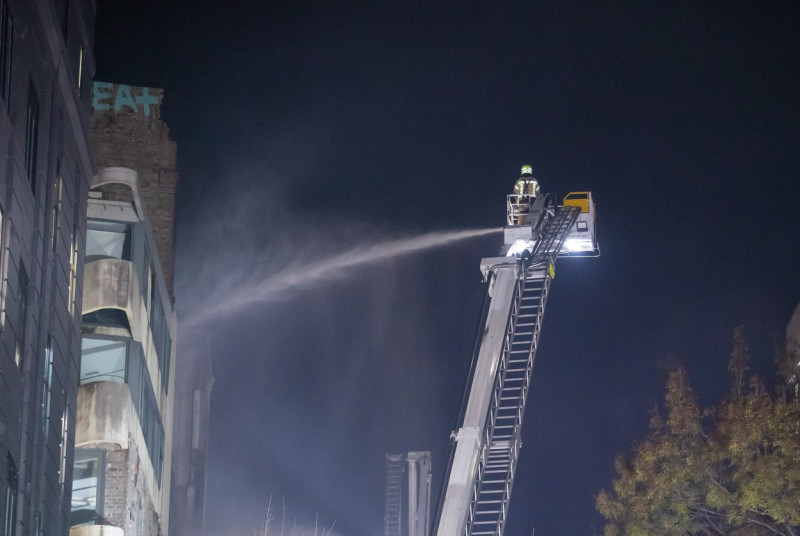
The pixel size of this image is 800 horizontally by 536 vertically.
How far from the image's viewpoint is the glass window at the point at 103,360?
27.3 m

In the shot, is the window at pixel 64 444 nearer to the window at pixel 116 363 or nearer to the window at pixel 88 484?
the window at pixel 88 484

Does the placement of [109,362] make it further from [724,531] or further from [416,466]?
[724,531]

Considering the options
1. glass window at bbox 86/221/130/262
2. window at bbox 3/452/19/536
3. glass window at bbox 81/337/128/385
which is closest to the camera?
window at bbox 3/452/19/536

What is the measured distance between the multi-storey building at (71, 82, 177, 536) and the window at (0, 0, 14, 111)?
9.23m

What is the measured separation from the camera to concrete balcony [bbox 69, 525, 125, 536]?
2466 cm

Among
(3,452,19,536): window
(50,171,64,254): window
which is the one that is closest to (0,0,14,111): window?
(50,171,64,254): window

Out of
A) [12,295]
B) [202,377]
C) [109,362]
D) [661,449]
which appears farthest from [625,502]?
[202,377]

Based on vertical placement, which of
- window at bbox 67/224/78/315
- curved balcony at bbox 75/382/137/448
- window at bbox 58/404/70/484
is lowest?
window at bbox 58/404/70/484

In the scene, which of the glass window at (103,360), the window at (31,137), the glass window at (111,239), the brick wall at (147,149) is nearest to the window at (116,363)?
the glass window at (103,360)

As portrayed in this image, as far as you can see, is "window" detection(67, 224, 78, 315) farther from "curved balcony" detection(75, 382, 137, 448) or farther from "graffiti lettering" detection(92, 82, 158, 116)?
"graffiti lettering" detection(92, 82, 158, 116)

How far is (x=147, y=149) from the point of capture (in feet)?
119

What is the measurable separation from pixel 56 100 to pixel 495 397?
8365mm

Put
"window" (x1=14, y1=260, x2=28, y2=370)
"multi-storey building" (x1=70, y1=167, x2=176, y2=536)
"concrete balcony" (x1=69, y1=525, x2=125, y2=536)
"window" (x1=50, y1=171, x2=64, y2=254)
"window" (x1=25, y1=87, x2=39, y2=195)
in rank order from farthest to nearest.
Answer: "multi-storey building" (x1=70, y1=167, x2=176, y2=536) < "concrete balcony" (x1=69, y1=525, x2=125, y2=536) < "window" (x1=50, y1=171, x2=64, y2=254) < "window" (x1=25, y1=87, x2=39, y2=195) < "window" (x1=14, y1=260, x2=28, y2=370)

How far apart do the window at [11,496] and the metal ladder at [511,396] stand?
6.36 m
